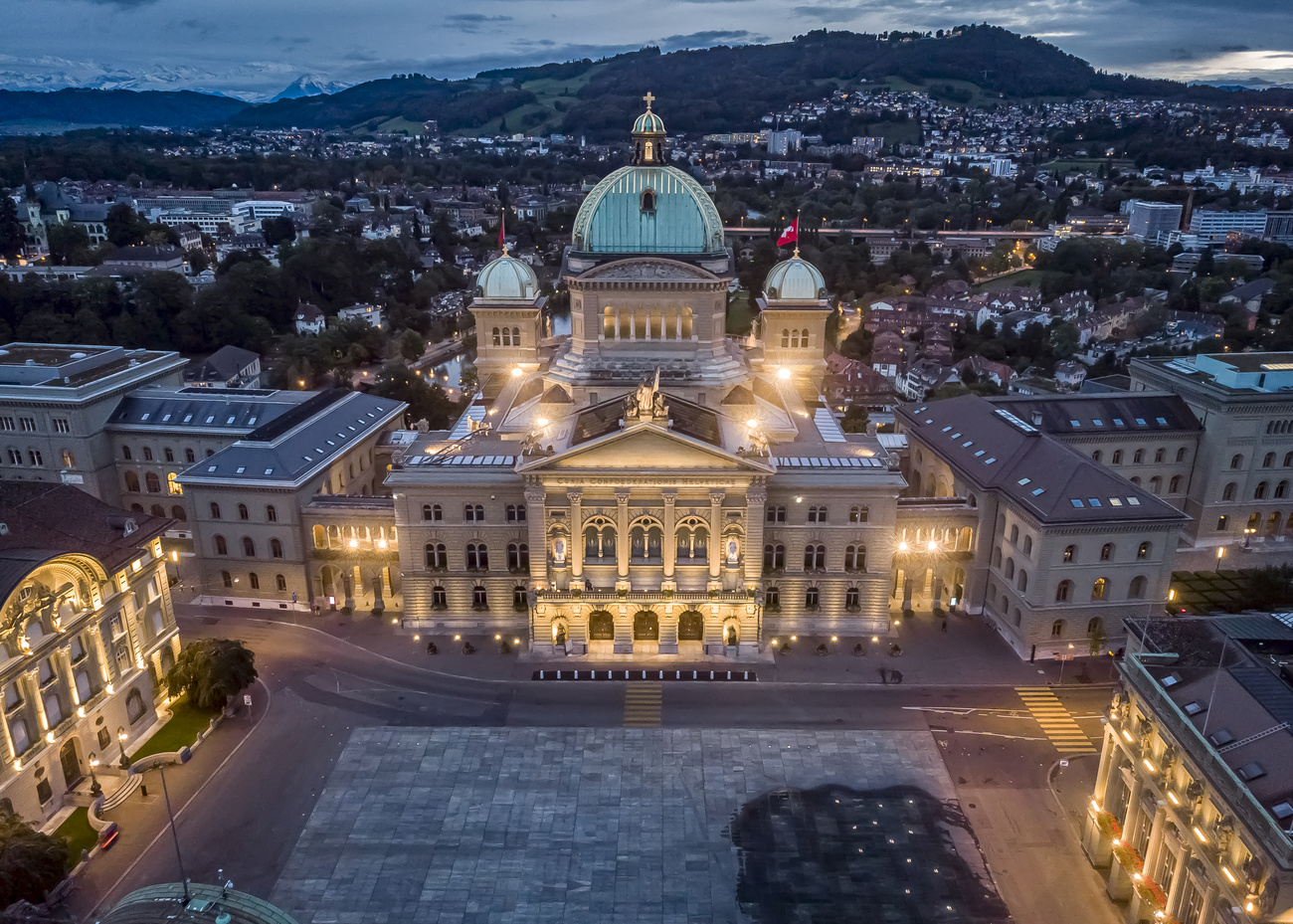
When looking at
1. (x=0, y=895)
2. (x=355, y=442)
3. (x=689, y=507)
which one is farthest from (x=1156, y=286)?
(x=0, y=895)

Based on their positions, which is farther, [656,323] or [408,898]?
[656,323]

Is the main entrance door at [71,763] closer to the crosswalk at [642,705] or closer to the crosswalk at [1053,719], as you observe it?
the crosswalk at [642,705]

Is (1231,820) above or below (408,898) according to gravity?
above

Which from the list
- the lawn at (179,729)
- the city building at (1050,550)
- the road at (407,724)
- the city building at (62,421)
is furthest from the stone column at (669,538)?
the city building at (62,421)

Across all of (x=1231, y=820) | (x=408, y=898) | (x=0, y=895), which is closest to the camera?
(x=1231, y=820)

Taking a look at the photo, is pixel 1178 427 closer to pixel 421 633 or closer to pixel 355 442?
pixel 421 633

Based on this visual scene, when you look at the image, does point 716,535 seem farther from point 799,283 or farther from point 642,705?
point 799,283

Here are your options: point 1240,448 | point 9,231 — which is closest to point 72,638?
point 1240,448
